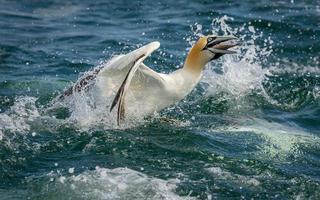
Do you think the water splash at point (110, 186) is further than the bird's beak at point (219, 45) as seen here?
No

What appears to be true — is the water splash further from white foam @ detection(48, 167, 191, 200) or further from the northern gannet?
the northern gannet

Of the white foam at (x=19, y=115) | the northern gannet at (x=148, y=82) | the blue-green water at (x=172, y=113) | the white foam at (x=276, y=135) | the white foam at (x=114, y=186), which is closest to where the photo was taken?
the white foam at (x=114, y=186)

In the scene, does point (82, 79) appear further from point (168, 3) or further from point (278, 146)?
point (168, 3)

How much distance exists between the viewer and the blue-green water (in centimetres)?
777

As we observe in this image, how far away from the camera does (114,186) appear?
7.51 meters

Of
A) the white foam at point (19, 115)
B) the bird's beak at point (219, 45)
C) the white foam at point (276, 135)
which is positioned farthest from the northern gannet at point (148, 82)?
the white foam at point (276, 135)

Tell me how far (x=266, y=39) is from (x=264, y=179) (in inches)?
297

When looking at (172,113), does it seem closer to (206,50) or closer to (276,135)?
(206,50)

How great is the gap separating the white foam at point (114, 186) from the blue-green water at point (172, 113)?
0.01 m

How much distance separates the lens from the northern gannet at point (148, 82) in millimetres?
9461

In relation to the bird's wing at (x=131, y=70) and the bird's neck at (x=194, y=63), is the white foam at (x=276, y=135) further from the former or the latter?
the bird's wing at (x=131, y=70)

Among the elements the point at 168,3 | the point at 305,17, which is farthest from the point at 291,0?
the point at 168,3

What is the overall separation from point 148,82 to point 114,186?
245 centimetres

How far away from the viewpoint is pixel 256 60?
44.0 ft
